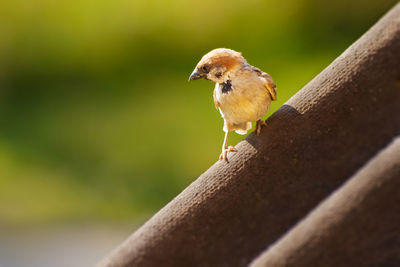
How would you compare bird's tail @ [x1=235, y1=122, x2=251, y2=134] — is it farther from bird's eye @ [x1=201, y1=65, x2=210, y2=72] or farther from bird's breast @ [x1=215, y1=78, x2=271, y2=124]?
bird's eye @ [x1=201, y1=65, x2=210, y2=72]

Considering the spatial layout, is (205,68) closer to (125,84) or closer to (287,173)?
(287,173)

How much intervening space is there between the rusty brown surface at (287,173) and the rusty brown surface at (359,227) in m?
0.10

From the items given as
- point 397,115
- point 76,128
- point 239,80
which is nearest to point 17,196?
point 76,128

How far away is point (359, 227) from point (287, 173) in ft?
0.49

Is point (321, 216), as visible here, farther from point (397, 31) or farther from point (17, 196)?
point (17, 196)

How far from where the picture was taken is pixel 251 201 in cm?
77

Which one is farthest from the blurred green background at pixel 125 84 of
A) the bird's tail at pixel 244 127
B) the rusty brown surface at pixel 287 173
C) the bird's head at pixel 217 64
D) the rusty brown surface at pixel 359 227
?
the rusty brown surface at pixel 359 227

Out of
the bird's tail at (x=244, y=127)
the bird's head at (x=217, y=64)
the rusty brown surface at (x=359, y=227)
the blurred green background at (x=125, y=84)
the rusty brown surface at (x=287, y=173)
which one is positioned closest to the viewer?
the rusty brown surface at (x=359, y=227)

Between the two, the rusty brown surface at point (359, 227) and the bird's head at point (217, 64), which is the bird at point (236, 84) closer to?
the bird's head at point (217, 64)

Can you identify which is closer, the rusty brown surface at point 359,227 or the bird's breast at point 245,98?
the rusty brown surface at point 359,227

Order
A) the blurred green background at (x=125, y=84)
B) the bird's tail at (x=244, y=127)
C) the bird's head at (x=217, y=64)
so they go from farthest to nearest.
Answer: the blurred green background at (x=125, y=84) → the bird's tail at (x=244, y=127) → the bird's head at (x=217, y=64)

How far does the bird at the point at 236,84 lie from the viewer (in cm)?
96

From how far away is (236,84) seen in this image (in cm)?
Result: 99

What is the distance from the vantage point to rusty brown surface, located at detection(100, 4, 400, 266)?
733 mm
